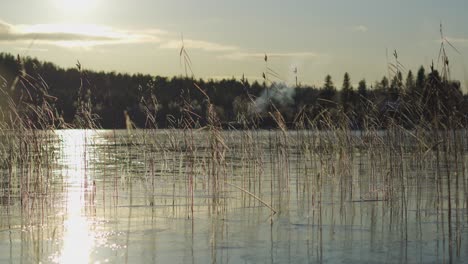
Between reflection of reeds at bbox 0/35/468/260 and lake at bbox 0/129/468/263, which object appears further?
reflection of reeds at bbox 0/35/468/260

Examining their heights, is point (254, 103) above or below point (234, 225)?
above

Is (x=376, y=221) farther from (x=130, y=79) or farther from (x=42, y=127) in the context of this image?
(x=130, y=79)

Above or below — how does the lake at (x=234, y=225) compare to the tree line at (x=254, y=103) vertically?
below

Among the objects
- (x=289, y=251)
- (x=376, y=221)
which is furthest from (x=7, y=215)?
(x=376, y=221)

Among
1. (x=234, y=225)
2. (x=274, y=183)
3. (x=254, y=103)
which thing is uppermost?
(x=254, y=103)

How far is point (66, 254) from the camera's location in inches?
293

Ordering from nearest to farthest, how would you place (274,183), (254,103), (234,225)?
(234,225), (254,103), (274,183)

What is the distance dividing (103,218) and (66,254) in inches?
99.6

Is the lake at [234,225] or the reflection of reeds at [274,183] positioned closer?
the lake at [234,225]

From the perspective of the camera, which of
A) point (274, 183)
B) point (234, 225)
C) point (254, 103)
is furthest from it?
point (274, 183)

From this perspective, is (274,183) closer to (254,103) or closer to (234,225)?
(254,103)

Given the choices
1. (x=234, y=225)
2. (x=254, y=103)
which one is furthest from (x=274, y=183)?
Answer: (x=234, y=225)

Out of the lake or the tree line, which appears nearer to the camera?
the lake

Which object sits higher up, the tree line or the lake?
the tree line
